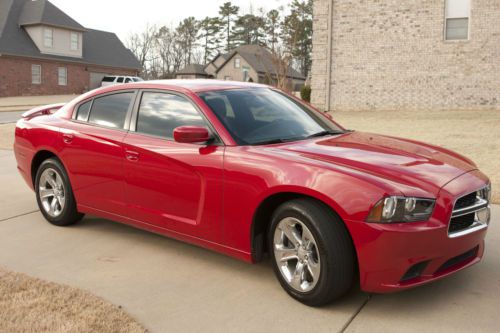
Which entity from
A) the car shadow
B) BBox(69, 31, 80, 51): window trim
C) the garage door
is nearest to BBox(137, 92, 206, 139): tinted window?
the car shadow

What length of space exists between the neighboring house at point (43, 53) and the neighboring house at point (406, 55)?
27.0 meters

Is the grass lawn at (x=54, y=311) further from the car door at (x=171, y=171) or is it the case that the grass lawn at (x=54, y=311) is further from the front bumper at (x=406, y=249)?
the front bumper at (x=406, y=249)

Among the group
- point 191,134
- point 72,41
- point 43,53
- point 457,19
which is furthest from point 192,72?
point 191,134

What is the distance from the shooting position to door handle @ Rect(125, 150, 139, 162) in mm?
4692

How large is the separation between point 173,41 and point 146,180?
81.8 meters

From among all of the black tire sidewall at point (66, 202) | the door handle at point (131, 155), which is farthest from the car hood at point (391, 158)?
the black tire sidewall at point (66, 202)

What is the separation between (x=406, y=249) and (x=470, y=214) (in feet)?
2.24

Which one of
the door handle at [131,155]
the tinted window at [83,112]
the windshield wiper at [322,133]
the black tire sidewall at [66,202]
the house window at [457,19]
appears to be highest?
the house window at [457,19]

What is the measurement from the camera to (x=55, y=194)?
5742 millimetres

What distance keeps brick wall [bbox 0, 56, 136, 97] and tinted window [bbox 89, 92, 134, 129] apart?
38599 millimetres

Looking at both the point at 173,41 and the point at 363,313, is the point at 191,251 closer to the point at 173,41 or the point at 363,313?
the point at 363,313

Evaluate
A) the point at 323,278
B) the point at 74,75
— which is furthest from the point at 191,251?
the point at 74,75

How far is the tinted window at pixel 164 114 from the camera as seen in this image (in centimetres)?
457

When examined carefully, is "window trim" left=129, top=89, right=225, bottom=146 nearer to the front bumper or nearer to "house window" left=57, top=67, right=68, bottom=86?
the front bumper
